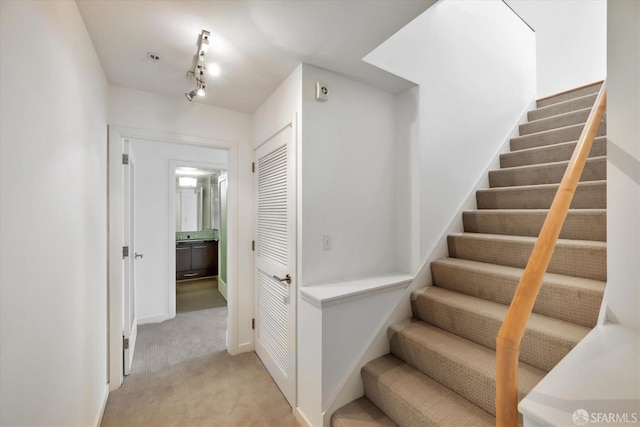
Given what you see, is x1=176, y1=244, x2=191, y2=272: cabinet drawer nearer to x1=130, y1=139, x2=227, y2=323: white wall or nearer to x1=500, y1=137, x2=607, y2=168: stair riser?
x1=130, y1=139, x2=227, y2=323: white wall

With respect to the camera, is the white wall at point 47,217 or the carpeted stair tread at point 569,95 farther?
the carpeted stair tread at point 569,95

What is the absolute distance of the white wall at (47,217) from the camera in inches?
31.1

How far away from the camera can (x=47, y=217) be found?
103 cm

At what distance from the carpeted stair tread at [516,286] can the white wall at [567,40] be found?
10.2ft

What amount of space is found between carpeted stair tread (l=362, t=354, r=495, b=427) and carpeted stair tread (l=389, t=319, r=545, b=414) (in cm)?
5

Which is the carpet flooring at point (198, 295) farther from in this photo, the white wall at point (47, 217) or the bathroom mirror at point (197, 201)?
the white wall at point (47, 217)

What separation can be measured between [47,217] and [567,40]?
5.37m

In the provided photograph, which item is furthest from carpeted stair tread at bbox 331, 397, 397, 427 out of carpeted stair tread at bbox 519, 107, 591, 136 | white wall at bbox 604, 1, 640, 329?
carpeted stair tread at bbox 519, 107, 591, 136

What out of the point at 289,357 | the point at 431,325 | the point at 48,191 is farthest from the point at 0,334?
the point at 431,325

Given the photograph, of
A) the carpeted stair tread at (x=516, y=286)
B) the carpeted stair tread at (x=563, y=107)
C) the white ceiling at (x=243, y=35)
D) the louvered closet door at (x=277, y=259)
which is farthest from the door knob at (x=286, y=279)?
the carpeted stair tread at (x=563, y=107)

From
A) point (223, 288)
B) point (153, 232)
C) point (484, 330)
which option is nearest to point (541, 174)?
point (484, 330)

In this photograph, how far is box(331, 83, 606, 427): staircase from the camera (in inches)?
57.9

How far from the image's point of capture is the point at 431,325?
6.69 feet

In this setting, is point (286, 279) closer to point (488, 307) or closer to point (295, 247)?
point (295, 247)
